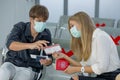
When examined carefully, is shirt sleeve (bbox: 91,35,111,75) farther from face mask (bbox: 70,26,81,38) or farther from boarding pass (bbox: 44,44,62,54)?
boarding pass (bbox: 44,44,62,54)

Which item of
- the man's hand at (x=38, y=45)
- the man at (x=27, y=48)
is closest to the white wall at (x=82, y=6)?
the man at (x=27, y=48)

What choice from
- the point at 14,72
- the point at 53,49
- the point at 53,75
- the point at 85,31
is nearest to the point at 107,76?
the point at 85,31

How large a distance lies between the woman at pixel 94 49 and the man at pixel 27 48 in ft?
1.12

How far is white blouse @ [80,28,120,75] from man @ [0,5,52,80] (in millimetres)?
449

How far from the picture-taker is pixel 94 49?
7.23ft

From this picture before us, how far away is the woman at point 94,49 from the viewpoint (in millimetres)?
2141

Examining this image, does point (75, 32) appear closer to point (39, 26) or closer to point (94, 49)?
point (94, 49)

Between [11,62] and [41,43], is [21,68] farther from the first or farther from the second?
[41,43]

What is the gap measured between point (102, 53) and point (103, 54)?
0.01 metres

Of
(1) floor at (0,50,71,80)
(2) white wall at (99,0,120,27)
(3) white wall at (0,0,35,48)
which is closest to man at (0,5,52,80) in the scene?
(1) floor at (0,50,71,80)

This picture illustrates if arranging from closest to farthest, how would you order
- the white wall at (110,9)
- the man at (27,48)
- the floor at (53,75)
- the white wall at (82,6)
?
the man at (27,48), the floor at (53,75), the white wall at (110,9), the white wall at (82,6)

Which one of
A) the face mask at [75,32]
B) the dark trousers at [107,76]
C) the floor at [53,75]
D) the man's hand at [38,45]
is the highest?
the face mask at [75,32]

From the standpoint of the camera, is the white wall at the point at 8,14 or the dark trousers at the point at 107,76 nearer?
the dark trousers at the point at 107,76

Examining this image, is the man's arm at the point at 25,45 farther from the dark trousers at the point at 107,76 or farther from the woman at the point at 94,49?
the dark trousers at the point at 107,76
